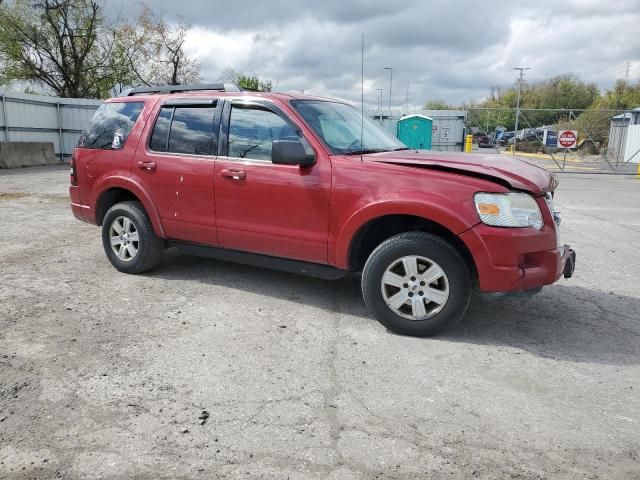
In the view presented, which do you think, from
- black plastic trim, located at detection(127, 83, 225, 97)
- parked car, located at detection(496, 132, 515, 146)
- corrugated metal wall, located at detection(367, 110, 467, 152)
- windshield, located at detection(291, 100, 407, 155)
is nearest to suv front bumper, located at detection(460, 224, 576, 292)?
windshield, located at detection(291, 100, 407, 155)

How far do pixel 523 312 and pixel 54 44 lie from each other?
30040 millimetres

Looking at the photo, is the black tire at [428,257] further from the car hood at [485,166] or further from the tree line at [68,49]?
the tree line at [68,49]

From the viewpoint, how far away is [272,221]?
4.68 m

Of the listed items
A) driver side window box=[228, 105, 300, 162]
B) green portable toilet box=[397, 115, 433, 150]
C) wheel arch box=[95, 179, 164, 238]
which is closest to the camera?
driver side window box=[228, 105, 300, 162]

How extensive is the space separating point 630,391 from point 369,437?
177 cm

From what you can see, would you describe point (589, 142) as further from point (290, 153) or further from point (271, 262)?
point (290, 153)

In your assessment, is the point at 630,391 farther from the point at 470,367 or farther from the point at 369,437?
the point at 369,437

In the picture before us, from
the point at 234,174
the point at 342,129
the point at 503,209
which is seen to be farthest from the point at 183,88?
the point at 503,209

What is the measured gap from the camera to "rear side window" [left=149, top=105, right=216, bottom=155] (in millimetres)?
5082

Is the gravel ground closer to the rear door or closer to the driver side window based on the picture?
the rear door

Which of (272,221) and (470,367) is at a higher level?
(272,221)

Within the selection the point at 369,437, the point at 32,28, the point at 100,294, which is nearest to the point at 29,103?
the point at 32,28

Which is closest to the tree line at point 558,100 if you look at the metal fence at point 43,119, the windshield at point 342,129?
→ the metal fence at point 43,119

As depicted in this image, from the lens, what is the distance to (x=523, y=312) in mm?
4797
